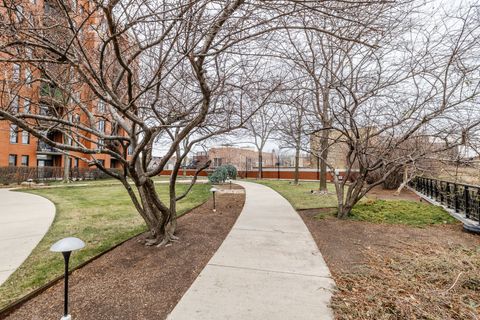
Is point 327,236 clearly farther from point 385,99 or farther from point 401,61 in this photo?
point 401,61

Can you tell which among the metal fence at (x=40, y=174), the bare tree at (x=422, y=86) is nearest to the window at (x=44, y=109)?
the metal fence at (x=40, y=174)

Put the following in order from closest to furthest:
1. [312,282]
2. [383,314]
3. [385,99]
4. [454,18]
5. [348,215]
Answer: [383,314] < [312,282] < [454,18] < [385,99] < [348,215]

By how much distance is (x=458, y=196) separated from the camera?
7051mm

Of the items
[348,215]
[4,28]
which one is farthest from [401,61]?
[4,28]

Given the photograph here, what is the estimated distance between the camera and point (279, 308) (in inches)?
99.3

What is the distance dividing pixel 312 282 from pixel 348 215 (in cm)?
419

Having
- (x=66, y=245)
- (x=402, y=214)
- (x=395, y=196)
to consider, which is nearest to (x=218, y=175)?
(x=395, y=196)

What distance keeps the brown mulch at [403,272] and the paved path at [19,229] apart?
4366 millimetres

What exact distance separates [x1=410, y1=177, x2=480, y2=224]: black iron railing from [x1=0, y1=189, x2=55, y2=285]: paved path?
9.34 meters

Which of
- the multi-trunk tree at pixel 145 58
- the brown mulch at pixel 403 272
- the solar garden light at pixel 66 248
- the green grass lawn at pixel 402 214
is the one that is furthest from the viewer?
the green grass lawn at pixel 402 214

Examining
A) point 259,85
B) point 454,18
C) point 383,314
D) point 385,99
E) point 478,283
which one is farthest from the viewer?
point 385,99

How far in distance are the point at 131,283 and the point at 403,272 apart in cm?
345

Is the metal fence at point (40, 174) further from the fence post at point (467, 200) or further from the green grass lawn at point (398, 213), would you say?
the fence post at point (467, 200)

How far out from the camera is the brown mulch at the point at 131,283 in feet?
8.20
